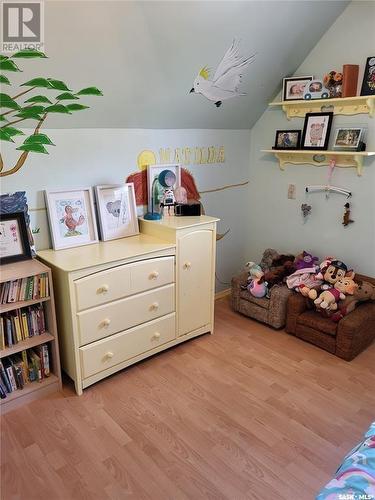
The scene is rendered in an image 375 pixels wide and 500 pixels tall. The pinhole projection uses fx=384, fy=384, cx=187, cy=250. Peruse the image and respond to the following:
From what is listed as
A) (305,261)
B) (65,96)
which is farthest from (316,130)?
(65,96)

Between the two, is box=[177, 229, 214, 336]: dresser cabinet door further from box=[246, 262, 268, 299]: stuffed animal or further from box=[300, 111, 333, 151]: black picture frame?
box=[300, 111, 333, 151]: black picture frame

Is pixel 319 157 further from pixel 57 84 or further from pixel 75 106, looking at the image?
pixel 57 84

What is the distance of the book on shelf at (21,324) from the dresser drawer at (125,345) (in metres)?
0.29

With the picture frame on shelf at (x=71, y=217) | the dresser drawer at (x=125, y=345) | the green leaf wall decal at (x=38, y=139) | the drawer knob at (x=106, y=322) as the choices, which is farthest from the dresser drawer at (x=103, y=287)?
the green leaf wall decal at (x=38, y=139)

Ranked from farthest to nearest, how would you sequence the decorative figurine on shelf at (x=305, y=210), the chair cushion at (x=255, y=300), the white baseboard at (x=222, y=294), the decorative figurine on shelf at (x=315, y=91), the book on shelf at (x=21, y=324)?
the white baseboard at (x=222, y=294) < the decorative figurine on shelf at (x=305, y=210) < the chair cushion at (x=255, y=300) < the decorative figurine on shelf at (x=315, y=91) < the book on shelf at (x=21, y=324)

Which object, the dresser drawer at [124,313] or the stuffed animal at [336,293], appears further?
the stuffed animal at [336,293]

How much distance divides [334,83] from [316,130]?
34 cm

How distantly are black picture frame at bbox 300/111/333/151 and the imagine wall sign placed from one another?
0.68 meters

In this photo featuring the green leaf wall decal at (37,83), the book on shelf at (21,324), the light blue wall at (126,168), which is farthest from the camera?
the light blue wall at (126,168)

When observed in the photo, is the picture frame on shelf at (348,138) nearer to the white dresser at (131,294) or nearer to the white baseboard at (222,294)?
the white dresser at (131,294)

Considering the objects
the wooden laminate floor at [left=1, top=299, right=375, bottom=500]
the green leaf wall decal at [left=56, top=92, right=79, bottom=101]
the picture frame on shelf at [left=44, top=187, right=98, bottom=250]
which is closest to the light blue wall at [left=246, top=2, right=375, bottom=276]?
the wooden laminate floor at [left=1, top=299, right=375, bottom=500]

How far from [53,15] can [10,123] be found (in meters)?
0.61

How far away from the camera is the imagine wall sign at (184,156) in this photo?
2779 millimetres

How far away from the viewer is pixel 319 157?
9.96 feet
